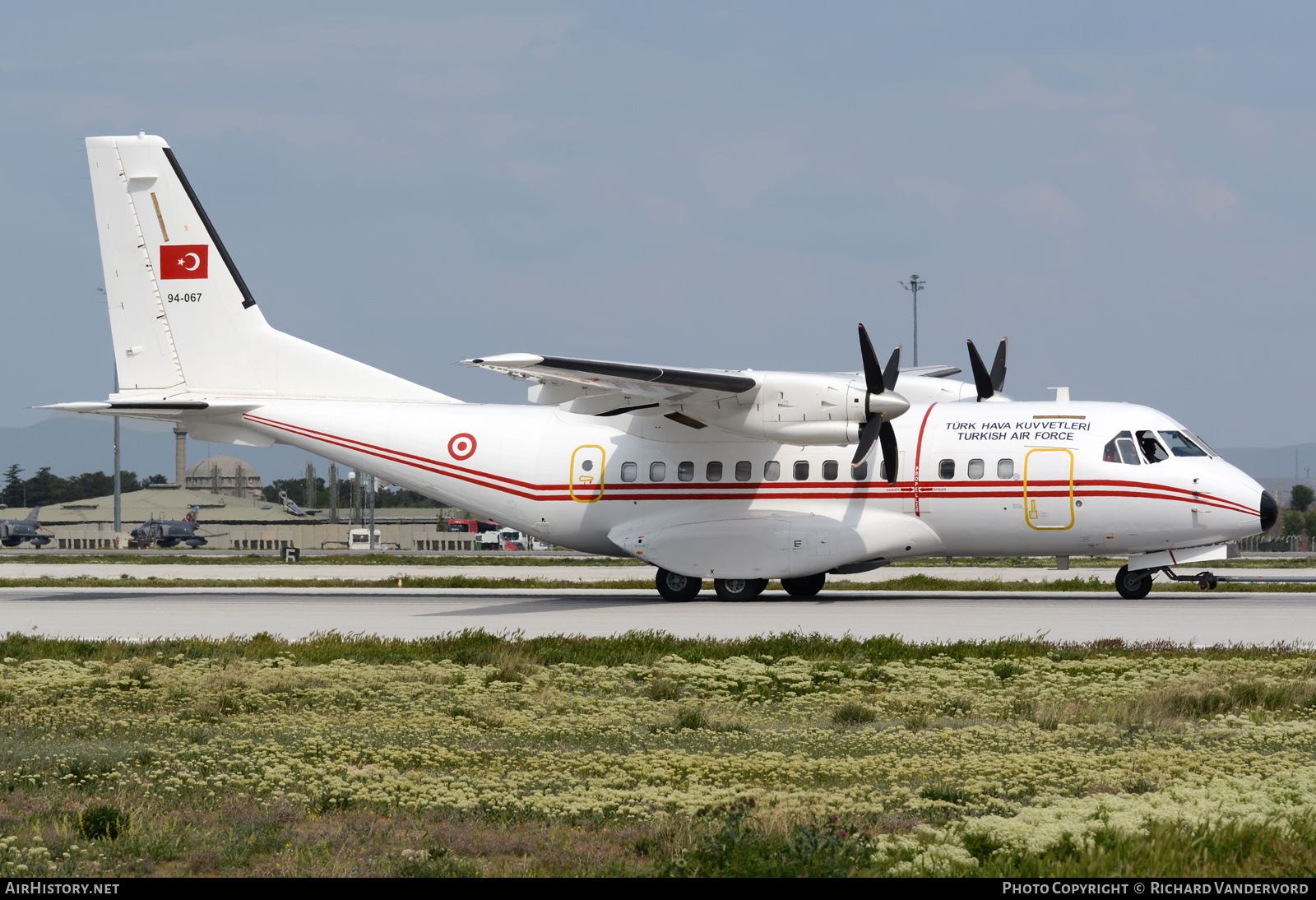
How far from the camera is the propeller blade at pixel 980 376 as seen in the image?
2859cm

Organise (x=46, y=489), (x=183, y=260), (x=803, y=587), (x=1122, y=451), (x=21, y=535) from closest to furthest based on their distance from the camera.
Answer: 1. (x=1122, y=451)
2. (x=803, y=587)
3. (x=183, y=260)
4. (x=21, y=535)
5. (x=46, y=489)

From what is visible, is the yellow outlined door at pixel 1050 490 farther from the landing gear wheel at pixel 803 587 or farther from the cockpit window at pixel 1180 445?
the landing gear wheel at pixel 803 587

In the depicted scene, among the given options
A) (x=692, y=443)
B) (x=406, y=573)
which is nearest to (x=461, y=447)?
(x=692, y=443)

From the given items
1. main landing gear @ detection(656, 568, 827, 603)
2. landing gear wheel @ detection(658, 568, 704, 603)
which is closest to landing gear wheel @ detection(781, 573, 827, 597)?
main landing gear @ detection(656, 568, 827, 603)

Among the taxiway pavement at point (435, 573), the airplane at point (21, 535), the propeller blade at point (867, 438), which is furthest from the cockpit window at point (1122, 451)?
the airplane at point (21, 535)

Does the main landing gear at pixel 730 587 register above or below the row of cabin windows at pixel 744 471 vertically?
below

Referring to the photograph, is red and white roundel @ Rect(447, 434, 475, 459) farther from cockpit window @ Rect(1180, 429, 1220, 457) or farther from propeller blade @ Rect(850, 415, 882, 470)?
cockpit window @ Rect(1180, 429, 1220, 457)

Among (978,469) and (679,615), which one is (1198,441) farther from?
(679,615)

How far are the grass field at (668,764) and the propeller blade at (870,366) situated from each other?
9368 millimetres

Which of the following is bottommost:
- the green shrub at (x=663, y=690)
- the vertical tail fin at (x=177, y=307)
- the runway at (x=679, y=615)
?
the runway at (x=679, y=615)

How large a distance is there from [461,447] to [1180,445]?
15.6 m

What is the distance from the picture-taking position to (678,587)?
27.5 m
